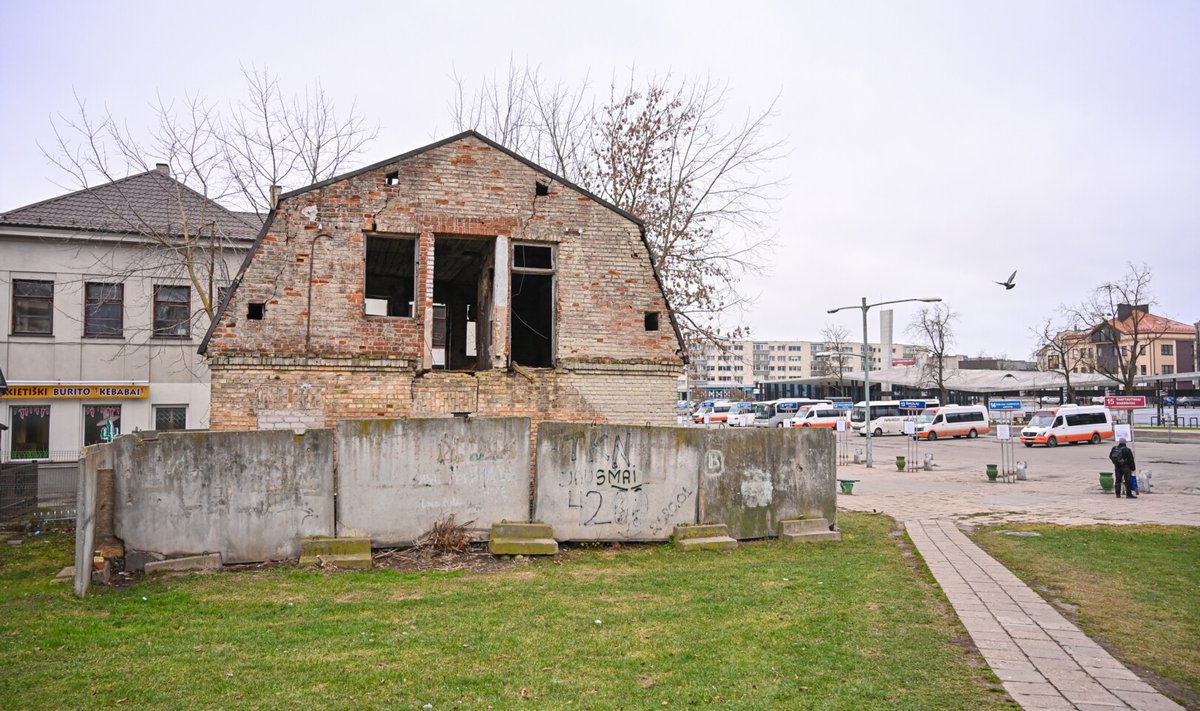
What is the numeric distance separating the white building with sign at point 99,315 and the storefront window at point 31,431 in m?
0.03

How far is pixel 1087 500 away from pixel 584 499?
1475 centimetres

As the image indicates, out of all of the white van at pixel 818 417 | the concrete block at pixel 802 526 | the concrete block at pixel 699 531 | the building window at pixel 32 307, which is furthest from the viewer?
the white van at pixel 818 417

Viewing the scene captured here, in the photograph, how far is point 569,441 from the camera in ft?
36.8

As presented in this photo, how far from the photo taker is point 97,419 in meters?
22.8

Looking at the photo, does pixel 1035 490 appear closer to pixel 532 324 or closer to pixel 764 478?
pixel 764 478

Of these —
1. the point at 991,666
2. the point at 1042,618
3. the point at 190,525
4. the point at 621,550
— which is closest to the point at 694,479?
Result: the point at 621,550

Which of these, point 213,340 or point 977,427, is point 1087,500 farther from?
point 977,427

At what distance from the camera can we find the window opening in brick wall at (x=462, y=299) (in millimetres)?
14148

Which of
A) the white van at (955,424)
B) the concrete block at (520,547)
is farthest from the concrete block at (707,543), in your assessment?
the white van at (955,424)

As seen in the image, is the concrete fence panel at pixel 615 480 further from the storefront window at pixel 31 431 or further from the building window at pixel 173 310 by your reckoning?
the storefront window at pixel 31 431

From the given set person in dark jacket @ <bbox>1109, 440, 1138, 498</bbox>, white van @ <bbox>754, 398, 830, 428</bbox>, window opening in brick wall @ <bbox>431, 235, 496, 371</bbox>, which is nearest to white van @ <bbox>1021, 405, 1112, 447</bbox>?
white van @ <bbox>754, 398, 830, 428</bbox>

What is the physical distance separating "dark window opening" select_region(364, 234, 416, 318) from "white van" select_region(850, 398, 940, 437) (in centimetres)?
3815

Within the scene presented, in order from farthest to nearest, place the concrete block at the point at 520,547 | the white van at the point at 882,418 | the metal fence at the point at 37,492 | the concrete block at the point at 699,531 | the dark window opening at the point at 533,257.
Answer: the white van at the point at 882,418, the metal fence at the point at 37,492, the dark window opening at the point at 533,257, the concrete block at the point at 699,531, the concrete block at the point at 520,547

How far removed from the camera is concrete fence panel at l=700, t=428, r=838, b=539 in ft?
38.8
